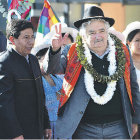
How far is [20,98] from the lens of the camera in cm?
284

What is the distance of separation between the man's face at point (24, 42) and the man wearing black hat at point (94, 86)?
30cm

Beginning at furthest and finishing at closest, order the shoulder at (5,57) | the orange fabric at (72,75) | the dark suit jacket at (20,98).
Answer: the orange fabric at (72,75), the shoulder at (5,57), the dark suit jacket at (20,98)

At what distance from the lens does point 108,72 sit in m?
3.06

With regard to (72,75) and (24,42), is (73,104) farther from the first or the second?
(24,42)

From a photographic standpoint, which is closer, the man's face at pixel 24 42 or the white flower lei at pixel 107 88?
the white flower lei at pixel 107 88

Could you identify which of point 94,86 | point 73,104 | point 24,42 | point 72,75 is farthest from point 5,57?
point 94,86

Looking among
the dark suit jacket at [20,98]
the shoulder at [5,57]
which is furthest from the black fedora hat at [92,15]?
the shoulder at [5,57]

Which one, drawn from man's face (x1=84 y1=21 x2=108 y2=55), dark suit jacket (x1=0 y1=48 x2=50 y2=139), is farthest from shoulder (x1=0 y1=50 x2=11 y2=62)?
man's face (x1=84 y1=21 x2=108 y2=55)

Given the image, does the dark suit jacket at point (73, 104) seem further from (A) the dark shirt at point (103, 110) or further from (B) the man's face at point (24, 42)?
(B) the man's face at point (24, 42)

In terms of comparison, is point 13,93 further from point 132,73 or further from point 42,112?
point 132,73

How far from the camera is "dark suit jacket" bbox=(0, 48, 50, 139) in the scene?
2.68 m

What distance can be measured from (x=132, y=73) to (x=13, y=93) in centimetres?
127

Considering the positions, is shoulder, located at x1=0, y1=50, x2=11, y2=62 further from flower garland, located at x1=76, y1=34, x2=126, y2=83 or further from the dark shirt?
the dark shirt

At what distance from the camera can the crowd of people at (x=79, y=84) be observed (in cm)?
285
